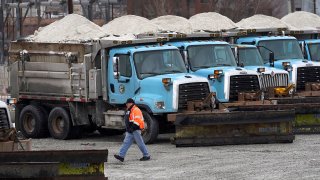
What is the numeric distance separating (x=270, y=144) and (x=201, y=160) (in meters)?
3.30

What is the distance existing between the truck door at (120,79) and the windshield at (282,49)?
6273 millimetres

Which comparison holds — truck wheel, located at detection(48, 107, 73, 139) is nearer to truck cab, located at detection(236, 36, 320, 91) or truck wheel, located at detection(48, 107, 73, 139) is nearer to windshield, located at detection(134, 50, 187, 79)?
windshield, located at detection(134, 50, 187, 79)

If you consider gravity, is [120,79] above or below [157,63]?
below

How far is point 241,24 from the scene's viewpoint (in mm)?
34031

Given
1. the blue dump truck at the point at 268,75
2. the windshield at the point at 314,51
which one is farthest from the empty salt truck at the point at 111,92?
the windshield at the point at 314,51

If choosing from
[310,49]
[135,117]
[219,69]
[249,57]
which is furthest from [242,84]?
[310,49]

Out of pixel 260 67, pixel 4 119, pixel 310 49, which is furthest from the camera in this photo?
pixel 310 49

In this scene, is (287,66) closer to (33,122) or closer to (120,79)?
(120,79)

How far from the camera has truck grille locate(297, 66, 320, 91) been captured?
27.8 meters

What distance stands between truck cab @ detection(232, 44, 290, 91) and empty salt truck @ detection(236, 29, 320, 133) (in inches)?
17.2

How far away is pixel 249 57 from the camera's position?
2744cm

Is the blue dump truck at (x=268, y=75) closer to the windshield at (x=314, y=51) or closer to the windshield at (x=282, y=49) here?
the windshield at (x=282, y=49)

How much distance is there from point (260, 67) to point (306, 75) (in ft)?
6.24

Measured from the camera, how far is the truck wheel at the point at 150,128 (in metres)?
23.2
